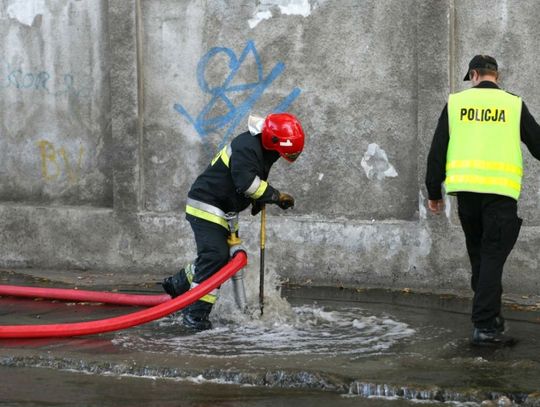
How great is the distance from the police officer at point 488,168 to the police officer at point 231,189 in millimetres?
1101

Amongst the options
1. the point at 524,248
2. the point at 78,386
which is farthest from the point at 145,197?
the point at 78,386

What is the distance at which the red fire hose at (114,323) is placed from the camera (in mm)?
7398

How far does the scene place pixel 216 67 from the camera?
10094 millimetres

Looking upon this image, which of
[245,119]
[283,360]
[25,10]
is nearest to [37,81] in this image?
[25,10]

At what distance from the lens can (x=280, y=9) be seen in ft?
32.2

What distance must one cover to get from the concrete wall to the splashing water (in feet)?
3.92

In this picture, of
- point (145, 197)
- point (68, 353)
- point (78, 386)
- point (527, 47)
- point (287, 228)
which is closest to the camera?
point (78, 386)

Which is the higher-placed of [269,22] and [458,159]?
[269,22]

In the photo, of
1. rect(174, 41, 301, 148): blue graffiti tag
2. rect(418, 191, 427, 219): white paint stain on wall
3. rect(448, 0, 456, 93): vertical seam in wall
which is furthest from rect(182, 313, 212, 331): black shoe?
rect(448, 0, 456, 93): vertical seam in wall

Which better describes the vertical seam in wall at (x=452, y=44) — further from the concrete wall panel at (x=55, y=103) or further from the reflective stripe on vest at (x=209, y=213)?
the concrete wall panel at (x=55, y=103)

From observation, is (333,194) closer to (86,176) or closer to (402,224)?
(402,224)

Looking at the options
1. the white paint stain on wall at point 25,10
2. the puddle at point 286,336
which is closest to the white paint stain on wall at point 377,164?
the puddle at point 286,336

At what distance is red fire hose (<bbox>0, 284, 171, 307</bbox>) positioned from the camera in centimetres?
859

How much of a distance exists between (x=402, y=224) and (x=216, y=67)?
7.30 ft
